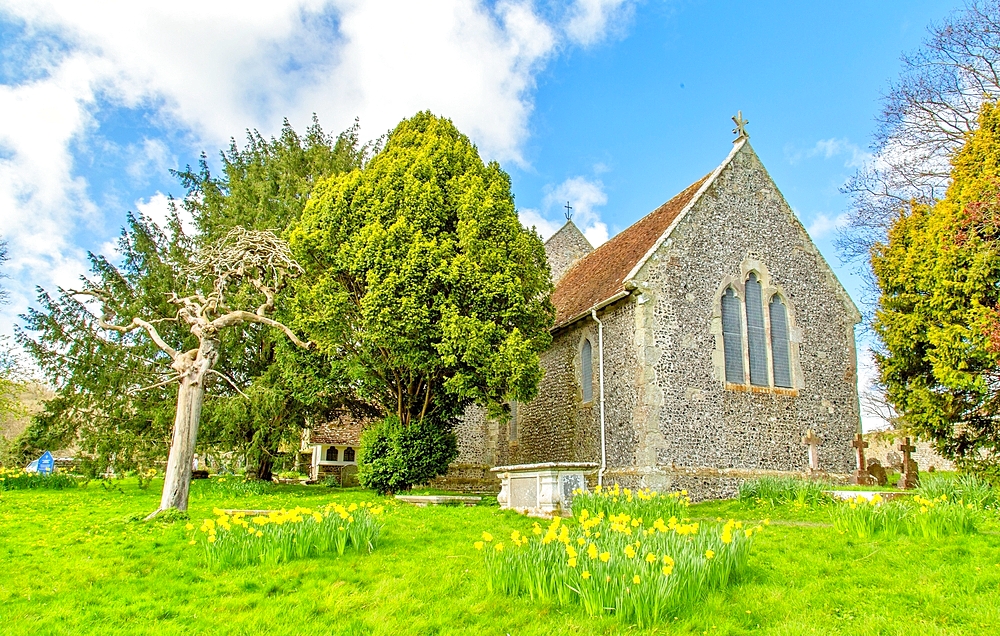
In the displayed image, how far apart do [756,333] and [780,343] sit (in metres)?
0.69

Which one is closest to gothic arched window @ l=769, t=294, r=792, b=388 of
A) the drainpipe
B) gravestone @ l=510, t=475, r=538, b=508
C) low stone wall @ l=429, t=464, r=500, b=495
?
the drainpipe

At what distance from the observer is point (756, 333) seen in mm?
15547

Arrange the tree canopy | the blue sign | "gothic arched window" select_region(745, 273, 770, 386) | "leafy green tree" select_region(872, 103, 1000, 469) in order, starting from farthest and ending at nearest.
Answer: the blue sign → "gothic arched window" select_region(745, 273, 770, 386) → the tree canopy → "leafy green tree" select_region(872, 103, 1000, 469)

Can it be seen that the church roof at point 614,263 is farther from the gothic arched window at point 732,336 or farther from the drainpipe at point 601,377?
the gothic arched window at point 732,336

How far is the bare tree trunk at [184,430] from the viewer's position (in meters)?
9.66

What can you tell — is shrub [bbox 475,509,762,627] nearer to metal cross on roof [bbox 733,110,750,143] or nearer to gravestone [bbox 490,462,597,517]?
gravestone [bbox 490,462,597,517]

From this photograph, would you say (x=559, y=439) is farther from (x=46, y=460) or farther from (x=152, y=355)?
(x=46, y=460)

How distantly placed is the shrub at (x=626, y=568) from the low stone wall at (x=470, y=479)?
14.1m

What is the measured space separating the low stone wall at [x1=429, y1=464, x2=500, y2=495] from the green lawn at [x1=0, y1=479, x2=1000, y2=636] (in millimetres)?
11821

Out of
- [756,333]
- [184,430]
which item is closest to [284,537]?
[184,430]

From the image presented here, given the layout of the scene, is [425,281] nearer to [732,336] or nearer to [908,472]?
[732,336]

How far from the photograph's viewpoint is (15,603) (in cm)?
592

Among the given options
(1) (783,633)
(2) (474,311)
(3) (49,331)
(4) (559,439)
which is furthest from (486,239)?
(3) (49,331)

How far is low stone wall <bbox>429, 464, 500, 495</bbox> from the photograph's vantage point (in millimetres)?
20516
